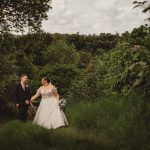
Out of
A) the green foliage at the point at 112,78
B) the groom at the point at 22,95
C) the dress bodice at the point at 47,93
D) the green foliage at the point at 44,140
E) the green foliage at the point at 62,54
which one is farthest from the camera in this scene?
the green foliage at the point at 62,54

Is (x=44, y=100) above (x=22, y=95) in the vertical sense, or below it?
below

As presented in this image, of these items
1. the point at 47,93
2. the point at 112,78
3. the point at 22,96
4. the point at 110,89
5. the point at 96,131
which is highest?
the point at 112,78

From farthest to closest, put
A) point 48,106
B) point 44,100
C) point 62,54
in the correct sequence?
point 62,54 < point 44,100 < point 48,106

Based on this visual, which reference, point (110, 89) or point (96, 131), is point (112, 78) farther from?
point (96, 131)

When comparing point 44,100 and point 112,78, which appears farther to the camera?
point 112,78

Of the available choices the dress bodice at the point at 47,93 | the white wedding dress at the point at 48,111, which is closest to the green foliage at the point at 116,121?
the white wedding dress at the point at 48,111

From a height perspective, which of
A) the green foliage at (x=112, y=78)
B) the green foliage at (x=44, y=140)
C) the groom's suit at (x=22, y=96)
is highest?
the green foliage at (x=112, y=78)

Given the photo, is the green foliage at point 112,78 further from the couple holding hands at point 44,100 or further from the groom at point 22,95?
the groom at point 22,95

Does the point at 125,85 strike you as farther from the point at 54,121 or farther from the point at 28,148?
the point at 28,148

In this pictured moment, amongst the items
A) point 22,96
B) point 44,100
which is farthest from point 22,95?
point 44,100

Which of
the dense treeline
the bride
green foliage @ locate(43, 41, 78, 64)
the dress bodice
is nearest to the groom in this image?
the bride

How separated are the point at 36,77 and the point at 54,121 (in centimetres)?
1096

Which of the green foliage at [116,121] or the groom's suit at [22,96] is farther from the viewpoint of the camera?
the groom's suit at [22,96]

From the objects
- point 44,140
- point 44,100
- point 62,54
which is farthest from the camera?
point 62,54
